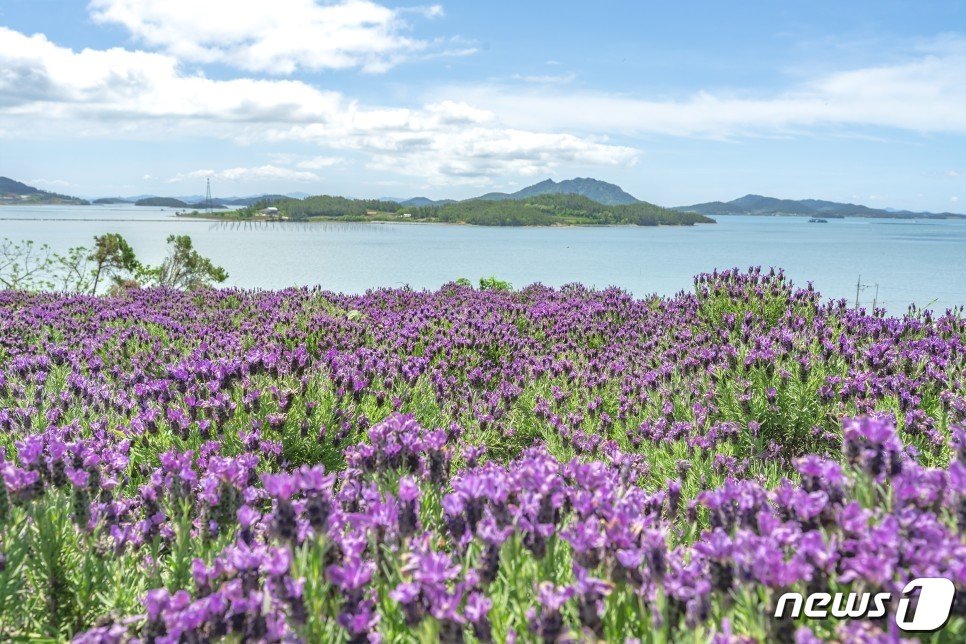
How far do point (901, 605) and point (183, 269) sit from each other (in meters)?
20.9

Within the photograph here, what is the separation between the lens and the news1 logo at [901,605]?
5.26ft

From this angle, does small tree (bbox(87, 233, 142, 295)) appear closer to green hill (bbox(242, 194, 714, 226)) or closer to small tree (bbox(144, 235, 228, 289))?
small tree (bbox(144, 235, 228, 289))

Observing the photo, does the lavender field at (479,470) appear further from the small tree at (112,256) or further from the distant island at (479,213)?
the distant island at (479,213)

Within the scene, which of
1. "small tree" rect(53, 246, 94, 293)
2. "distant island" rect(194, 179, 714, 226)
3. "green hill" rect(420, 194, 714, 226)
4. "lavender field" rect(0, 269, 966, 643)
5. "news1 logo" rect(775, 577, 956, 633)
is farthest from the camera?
"green hill" rect(420, 194, 714, 226)

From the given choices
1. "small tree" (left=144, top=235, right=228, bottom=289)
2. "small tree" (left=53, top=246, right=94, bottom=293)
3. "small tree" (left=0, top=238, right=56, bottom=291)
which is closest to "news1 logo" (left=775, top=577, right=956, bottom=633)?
"small tree" (left=0, top=238, right=56, bottom=291)

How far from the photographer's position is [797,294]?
8.26 m

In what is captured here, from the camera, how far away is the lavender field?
1854 millimetres

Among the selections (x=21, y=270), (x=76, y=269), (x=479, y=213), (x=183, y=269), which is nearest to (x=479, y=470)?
(x=183, y=269)

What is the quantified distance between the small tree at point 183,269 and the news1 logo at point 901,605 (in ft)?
64.3

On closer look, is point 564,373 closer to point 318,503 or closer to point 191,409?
point 191,409

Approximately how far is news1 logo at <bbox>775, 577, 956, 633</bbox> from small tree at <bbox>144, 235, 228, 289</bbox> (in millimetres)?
19594

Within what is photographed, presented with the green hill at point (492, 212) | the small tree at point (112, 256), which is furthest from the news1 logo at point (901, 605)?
the green hill at point (492, 212)

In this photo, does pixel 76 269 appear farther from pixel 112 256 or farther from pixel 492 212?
pixel 492 212

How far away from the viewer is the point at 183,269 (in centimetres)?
1983
